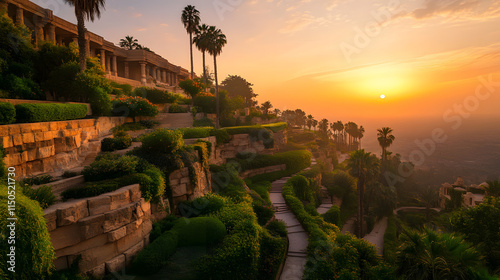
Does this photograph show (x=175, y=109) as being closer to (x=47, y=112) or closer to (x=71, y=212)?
(x=47, y=112)

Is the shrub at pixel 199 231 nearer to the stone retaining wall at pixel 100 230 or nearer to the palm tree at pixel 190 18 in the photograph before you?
the stone retaining wall at pixel 100 230

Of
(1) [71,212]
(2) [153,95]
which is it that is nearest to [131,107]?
(2) [153,95]

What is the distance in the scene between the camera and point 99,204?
859 centimetres

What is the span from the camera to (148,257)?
899 centimetres

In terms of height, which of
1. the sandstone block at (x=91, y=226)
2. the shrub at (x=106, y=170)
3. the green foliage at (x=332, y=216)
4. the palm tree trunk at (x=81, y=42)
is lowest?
the green foliage at (x=332, y=216)

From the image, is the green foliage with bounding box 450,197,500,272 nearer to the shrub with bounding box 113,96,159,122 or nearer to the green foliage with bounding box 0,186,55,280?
the green foliage with bounding box 0,186,55,280

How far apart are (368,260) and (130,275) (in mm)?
11145

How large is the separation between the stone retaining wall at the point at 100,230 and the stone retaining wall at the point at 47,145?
12.6 ft

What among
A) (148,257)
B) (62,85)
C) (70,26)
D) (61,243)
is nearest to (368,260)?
(148,257)

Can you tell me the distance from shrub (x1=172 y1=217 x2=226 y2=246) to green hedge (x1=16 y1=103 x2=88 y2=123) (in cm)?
839

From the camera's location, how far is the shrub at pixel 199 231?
10.6 meters

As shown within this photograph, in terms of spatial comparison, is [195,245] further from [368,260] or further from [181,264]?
[368,260]

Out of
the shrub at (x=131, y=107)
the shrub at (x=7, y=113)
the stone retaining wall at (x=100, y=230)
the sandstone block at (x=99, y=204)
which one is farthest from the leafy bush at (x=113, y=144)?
the sandstone block at (x=99, y=204)

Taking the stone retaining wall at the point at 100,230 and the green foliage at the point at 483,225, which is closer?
the stone retaining wall at the point at 100,230
